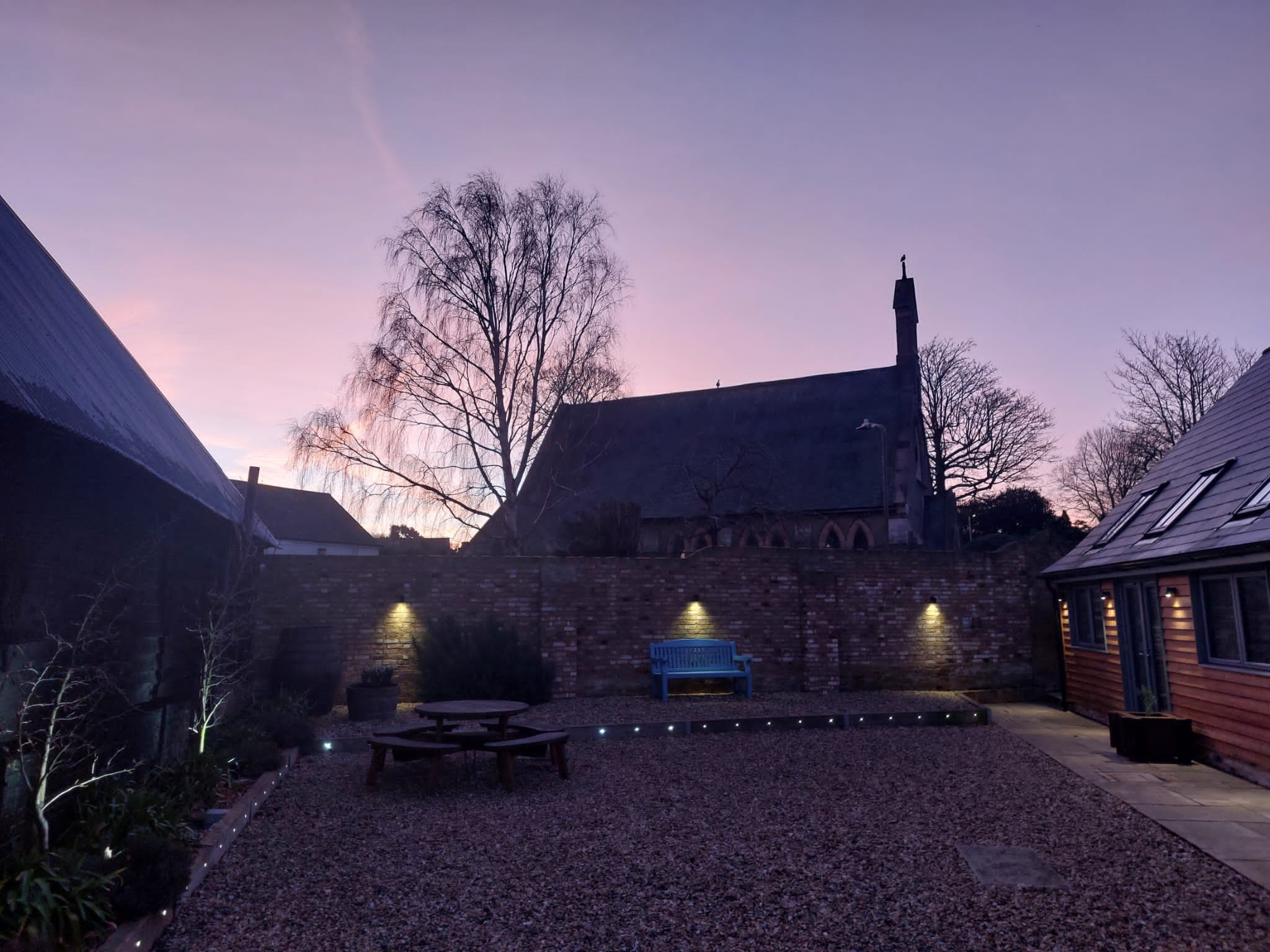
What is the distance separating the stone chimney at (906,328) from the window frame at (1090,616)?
14237 millimetres

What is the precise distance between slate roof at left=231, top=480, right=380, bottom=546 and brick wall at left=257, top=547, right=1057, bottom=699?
26.5m

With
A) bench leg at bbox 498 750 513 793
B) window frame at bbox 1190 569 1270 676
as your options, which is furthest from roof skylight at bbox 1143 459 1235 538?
bench leg at bbox 498 750 513 793

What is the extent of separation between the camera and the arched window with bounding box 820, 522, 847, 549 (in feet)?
76.3

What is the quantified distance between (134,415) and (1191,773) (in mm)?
10491

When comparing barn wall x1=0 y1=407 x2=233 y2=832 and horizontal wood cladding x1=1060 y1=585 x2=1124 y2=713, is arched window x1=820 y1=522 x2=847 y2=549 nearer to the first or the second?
horizontal wood cladding x1=1060 y1=585 x2=1124 y2=713

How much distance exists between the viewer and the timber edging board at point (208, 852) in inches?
156

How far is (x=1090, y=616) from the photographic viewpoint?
1269cm

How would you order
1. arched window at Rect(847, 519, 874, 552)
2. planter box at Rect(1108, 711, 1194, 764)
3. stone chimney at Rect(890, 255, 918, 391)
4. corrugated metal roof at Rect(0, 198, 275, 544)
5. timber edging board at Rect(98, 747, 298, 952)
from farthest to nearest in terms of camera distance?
1. stone chimney at Rect(890, 255, 918, 391)
2. arched window at Rect(847, 519, 874, 552)
3. planter box at Rect(1108, 711, 1194, 764)
4. corrugated metal roof at Rect(0, 198, 275, 544)
5. timber edging board at Rect(98, 747, 298, 952)

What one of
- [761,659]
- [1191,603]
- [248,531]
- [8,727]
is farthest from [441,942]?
[761,659]

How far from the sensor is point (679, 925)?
4.41m

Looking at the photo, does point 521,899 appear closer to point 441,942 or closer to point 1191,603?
point 441,942

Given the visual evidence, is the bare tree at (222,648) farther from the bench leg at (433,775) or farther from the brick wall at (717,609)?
the bench leg at (433,775)

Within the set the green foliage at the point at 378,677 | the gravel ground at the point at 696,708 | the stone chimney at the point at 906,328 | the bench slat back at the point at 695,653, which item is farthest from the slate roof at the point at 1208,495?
the stone chimney at the point at 906,328

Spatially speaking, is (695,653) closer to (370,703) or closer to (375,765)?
(370,703)
